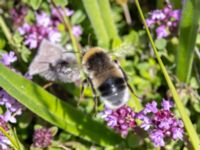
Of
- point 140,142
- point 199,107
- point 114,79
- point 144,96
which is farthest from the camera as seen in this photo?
point 144,96

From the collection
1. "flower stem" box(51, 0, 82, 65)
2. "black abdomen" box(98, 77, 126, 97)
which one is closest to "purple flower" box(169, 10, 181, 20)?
"flower stem" box(51, 0, 82, 65)

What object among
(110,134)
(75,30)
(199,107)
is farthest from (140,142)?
(75,30)

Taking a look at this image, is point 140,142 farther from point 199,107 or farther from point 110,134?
point 199,107

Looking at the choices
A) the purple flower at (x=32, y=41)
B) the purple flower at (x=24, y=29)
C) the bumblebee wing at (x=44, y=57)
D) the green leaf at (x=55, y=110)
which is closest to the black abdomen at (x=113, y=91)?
the green leaf at (x=55, y=110)

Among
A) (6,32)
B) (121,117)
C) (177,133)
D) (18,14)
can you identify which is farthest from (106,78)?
(18,14)

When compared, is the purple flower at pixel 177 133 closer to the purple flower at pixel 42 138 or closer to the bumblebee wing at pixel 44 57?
the purple flower at pixel 42 138

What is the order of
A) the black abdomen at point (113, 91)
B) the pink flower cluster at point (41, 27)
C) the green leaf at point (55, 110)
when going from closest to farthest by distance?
the black abdomen at point (113, 91) → the green leaf at point (55, 110) → the pink flower cluster at point (41, 27)

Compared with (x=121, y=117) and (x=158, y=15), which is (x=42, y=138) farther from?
(x=158, y=15)
